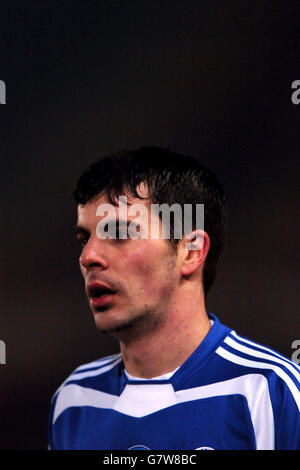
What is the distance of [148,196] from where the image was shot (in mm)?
1188

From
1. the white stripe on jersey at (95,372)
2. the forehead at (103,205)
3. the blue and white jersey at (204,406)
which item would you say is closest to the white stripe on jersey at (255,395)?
the blue and white jersey at (204,406)

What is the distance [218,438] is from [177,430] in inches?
3.6

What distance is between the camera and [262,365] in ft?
3.71

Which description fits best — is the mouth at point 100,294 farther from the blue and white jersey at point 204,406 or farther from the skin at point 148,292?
the blue and white jersey at point 204,406

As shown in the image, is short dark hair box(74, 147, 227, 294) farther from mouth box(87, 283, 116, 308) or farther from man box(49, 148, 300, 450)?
mouth box(87, 283, 116, 308)

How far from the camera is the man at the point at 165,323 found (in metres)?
1.11

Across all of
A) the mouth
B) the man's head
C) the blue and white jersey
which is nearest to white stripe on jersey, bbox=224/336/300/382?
the blue and white jersey

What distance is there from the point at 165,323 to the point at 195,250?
17cm

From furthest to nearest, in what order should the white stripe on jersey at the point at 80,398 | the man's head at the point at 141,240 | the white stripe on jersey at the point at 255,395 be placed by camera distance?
the white stripe on jersey at the point at 80,398 < the man's head at the point at 141,240 < the white stripe on jersey at the point at 255,395

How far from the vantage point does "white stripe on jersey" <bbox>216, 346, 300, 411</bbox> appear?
3.49 feet

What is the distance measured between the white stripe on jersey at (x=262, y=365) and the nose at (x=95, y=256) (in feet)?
1.06

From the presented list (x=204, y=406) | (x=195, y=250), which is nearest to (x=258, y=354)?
(x=204, y=406)
